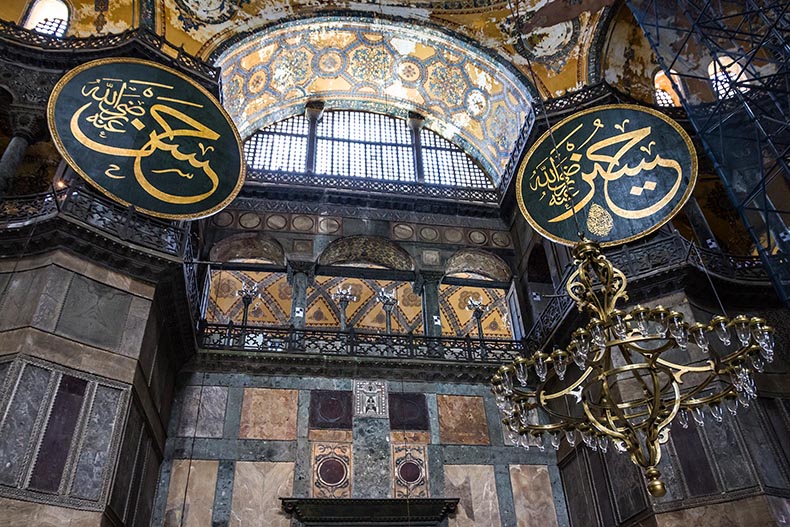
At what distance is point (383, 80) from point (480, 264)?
4.34 m

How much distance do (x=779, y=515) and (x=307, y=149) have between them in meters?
9.23

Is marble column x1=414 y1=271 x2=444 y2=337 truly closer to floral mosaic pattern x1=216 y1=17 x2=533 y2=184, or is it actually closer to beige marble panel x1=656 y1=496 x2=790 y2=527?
floral mosaic pattern x1=216 y1=17 x2=533 y2=184

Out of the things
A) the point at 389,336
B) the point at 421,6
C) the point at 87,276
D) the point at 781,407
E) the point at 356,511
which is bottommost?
the point at 356,511

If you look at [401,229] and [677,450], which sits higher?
[401,229]

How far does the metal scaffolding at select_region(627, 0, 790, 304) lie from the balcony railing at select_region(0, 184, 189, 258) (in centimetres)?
703

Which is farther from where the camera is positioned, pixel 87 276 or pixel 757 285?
pixel 757 285

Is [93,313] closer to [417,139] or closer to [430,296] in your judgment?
[430,296]

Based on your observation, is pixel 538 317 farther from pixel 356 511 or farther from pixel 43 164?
pixel 43 164

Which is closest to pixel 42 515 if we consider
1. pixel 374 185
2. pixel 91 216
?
pixel 91 216

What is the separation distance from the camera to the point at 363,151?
476 inches

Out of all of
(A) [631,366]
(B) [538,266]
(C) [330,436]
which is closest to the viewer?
(A) [631,366]

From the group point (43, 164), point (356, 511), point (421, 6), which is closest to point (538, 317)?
point (356, 511)

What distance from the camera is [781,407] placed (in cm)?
702

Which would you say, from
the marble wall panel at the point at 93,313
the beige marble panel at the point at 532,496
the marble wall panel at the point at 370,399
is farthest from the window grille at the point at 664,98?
the marble wall panel at the point at 93,313
